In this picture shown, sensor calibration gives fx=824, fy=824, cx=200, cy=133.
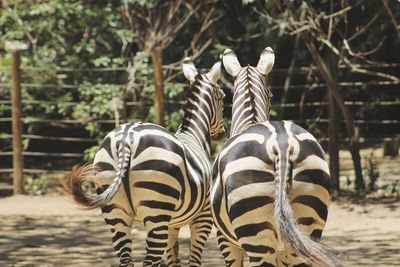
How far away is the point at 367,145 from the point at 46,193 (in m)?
5.43

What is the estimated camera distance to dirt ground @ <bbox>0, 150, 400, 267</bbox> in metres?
7.87

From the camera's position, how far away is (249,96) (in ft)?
17.7

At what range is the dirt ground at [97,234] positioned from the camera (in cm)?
787

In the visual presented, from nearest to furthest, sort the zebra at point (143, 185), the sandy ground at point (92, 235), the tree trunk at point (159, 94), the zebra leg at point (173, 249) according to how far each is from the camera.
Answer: the zebra at point (143, 185)
the zebra leg at point (173, 249)
the sandy ground at point (92, 235)
the tree trunk at point (159, 94)

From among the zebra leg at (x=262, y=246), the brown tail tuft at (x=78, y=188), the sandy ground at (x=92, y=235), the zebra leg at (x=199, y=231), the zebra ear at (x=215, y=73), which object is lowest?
the sandy ground at (x=92, y=235)

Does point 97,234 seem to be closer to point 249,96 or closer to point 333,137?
point 333,137

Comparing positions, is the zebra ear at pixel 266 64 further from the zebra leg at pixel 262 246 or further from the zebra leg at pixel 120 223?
the zebra leg at pixel 262 246

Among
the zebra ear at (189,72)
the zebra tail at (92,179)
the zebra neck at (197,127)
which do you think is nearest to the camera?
the zebra tail at (92,179)

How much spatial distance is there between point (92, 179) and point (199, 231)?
1.03 m

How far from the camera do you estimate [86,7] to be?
43.7 feet

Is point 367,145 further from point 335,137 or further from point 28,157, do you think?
point 28,157

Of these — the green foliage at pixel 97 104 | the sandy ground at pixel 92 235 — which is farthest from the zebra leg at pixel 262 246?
the green foliage at pixel 97 104

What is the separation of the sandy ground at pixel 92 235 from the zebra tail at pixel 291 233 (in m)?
3.05

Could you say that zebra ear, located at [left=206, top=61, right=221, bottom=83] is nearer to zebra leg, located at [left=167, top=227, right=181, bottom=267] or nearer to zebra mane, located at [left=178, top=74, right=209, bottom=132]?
zebra mane, located at [left=178, top=74, right=209, bottom=132]
